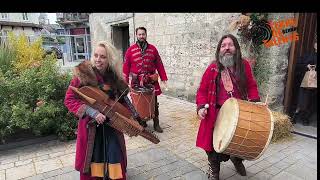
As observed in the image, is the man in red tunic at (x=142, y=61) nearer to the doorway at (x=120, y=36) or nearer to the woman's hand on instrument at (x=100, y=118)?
the woman's hand on instrument at (x=100, y=118)

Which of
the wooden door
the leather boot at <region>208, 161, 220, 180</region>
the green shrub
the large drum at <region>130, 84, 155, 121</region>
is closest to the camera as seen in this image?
the leather boot at <region>208, 161, 220, 180</region>

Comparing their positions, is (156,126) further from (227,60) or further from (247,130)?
(247,130)

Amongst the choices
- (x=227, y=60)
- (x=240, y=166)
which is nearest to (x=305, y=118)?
(x=240, y=166)

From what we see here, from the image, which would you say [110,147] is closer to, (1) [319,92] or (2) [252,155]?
(2) [252,155]

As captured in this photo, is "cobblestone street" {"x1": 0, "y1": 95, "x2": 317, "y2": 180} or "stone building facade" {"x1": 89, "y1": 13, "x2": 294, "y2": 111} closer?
"cobblestone street" {"x1": 0, "y1": 95, "x2": 317, "y2": 180}

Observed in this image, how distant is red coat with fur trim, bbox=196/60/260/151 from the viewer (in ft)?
9.90

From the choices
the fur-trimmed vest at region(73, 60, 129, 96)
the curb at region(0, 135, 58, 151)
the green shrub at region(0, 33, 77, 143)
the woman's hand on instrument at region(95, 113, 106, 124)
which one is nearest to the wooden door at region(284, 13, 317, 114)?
the fur-trimmed vest at region(73, 60, 129, 96)

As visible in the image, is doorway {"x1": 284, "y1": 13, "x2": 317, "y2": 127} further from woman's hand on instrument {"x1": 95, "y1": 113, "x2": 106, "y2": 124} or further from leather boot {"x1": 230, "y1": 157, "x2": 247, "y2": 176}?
woman's hand on instrument {"x1": 95, "y1": 113, "x2": 106, "y2": 124}

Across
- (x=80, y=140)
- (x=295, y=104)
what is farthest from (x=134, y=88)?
(x=295, y=104)

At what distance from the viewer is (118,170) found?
109 inches

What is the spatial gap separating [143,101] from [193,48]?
3023 mm

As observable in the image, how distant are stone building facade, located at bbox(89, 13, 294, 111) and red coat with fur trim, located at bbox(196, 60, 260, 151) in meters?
2.04

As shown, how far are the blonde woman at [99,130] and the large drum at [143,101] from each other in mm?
1606

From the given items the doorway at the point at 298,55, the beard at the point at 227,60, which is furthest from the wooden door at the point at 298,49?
the beard at the point at 227,60
